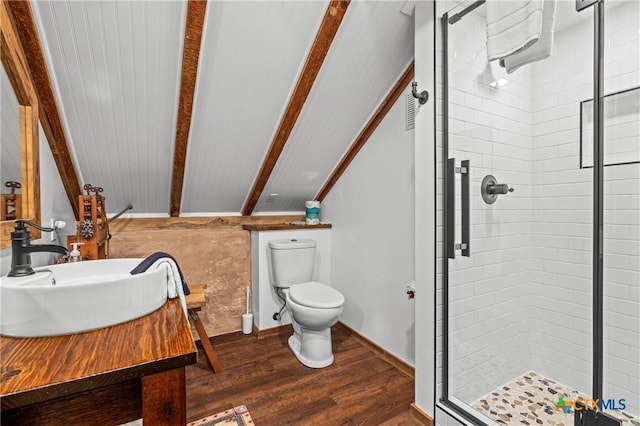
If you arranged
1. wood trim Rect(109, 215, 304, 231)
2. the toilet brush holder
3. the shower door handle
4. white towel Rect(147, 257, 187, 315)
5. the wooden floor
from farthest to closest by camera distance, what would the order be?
the toilet brush holder < wood trim Rect(109, 215, 304, 231) < the wooden floor < the shower door handle < white towel Rect(147, 257, 187, 315)

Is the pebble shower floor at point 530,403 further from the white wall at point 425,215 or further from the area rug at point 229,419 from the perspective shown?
the area rug at point 229,419

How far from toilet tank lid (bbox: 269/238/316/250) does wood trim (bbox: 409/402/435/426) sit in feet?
4.33

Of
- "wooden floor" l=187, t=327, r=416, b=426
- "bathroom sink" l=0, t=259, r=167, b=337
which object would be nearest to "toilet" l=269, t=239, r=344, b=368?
"wooden floor" l=187, t=327, r=416, b=426

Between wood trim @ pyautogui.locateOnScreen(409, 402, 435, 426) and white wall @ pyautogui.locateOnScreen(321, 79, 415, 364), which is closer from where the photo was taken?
wood trim @ pyautogui.locateOnScreen(409, 402, 435, 426)

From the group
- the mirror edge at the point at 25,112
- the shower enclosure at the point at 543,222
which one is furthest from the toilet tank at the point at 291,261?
the mirror edge at the point at 25,112

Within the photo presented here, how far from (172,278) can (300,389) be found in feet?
4.14

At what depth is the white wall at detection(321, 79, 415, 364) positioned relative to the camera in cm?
203

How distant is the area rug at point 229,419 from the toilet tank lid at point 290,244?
113 cm

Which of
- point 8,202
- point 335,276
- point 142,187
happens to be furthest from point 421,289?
point 142,187

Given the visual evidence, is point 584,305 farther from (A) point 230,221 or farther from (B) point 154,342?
(A) point 230,221

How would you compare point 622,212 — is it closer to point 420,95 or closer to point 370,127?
point 420,95

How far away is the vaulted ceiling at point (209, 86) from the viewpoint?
144cm

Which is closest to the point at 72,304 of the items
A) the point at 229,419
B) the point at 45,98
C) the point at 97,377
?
the point at 97,377

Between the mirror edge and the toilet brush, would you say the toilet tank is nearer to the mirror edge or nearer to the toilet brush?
the toilet brush
